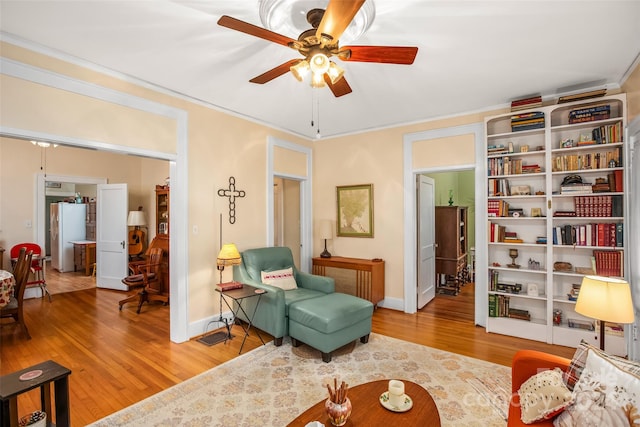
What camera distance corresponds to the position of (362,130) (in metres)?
4.91

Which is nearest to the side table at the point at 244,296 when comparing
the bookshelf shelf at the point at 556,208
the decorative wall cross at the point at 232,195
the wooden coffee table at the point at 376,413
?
the decorative wall cross at the point at 232,195

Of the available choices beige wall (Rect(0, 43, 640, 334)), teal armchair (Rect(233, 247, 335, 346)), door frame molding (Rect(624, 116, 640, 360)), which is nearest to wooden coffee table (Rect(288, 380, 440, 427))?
teal armchair (Rect(233, 247, 335, 346))

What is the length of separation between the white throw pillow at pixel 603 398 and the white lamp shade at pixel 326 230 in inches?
144

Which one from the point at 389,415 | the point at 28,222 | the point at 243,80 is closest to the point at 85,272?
the point at 28,222

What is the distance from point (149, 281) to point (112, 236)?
1885 millimetres

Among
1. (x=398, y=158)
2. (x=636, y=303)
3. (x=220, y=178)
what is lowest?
(x=636, y=303)

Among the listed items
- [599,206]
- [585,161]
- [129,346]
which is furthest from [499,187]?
[129,346]

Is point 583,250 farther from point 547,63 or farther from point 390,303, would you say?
point 390,303

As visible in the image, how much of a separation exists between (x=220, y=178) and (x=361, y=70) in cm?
213

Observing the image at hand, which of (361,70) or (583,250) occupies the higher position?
(361,70)

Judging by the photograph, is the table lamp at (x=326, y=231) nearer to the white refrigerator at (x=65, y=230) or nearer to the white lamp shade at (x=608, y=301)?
the white lamp shade at (x=608, y=301)

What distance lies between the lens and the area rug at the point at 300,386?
2.19m

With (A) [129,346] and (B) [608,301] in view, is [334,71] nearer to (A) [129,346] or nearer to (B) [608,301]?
(B) [608,301]

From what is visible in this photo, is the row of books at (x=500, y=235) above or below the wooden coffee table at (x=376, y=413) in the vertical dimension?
above
